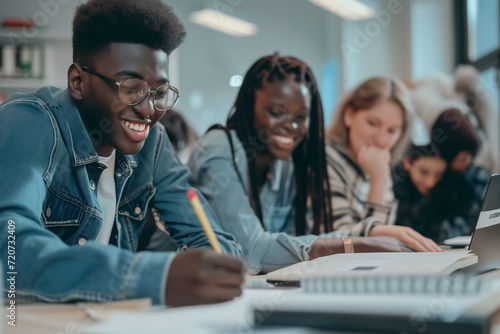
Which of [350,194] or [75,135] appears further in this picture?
[350,194]

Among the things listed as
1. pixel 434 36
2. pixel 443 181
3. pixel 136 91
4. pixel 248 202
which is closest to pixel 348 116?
pixel 443 181

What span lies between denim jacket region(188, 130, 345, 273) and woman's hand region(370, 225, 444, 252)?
0.13 metres

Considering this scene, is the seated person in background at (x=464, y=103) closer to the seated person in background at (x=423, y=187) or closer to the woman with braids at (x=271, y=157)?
the seated person in background at (x=423, y=187)

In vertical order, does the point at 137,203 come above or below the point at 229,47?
below

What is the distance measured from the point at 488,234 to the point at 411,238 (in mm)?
240

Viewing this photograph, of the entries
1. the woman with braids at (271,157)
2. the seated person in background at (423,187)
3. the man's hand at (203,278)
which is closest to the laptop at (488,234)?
the man's hand at (203,278)

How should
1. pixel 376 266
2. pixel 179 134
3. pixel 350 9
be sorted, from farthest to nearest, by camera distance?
1. pixel 350 9
2. pixel 179 134
3. pixel 376 266

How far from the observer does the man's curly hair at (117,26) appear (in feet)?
3.53

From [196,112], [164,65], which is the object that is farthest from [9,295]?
[196,112]

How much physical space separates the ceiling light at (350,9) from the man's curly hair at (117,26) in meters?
3.77

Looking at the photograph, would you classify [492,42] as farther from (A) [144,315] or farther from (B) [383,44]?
Answer: (A) [144,315]

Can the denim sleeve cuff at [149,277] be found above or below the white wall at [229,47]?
below

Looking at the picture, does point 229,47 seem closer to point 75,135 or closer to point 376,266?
point 75,135

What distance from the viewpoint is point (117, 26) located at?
3.52 ft
